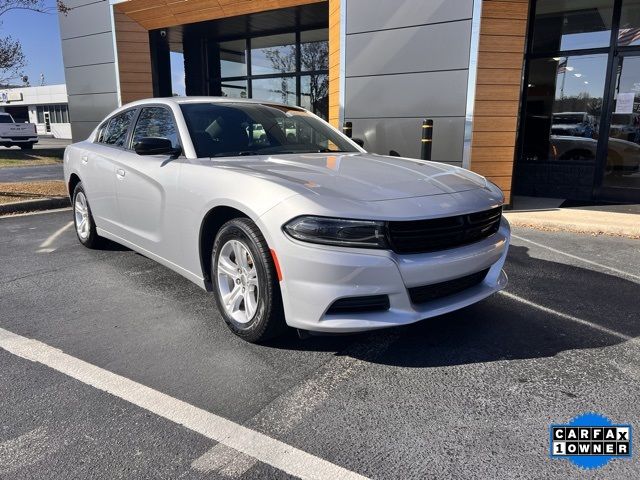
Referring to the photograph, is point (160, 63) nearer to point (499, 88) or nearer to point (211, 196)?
point (499, 88)

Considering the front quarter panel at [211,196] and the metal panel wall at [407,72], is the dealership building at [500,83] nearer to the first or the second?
the metal panel wall at [407,72]

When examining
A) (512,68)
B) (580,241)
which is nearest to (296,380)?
(580,241)

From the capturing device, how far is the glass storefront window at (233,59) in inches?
576

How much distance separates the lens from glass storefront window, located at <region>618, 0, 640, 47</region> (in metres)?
8.23

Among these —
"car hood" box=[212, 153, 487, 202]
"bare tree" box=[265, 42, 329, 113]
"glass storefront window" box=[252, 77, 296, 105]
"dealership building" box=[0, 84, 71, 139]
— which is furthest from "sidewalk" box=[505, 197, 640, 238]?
"dealership building" box=[0, 84, 71, 139]

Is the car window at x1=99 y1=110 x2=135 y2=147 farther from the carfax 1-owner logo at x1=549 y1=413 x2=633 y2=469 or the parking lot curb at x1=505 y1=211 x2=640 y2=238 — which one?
the parking lot curb at x1=505 y1=211 x2=640 y2=238

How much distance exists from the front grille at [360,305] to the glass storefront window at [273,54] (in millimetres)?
12128

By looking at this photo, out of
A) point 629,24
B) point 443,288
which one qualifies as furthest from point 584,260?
point 629,24

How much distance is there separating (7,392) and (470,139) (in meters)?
7.28

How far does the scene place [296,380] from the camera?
2.73m

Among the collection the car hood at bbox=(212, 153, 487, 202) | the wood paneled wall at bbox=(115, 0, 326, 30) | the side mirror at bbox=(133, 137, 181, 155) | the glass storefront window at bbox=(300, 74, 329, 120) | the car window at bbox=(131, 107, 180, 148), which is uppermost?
the wood paneled wall at bbox=(115, 0, 326, 30)

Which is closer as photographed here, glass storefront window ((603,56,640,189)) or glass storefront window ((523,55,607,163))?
glass storefront window ((603,56,640,189))

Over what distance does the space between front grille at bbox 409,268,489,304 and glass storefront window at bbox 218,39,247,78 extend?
42.9ft

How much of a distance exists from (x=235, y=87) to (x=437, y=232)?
1348 centimetres
